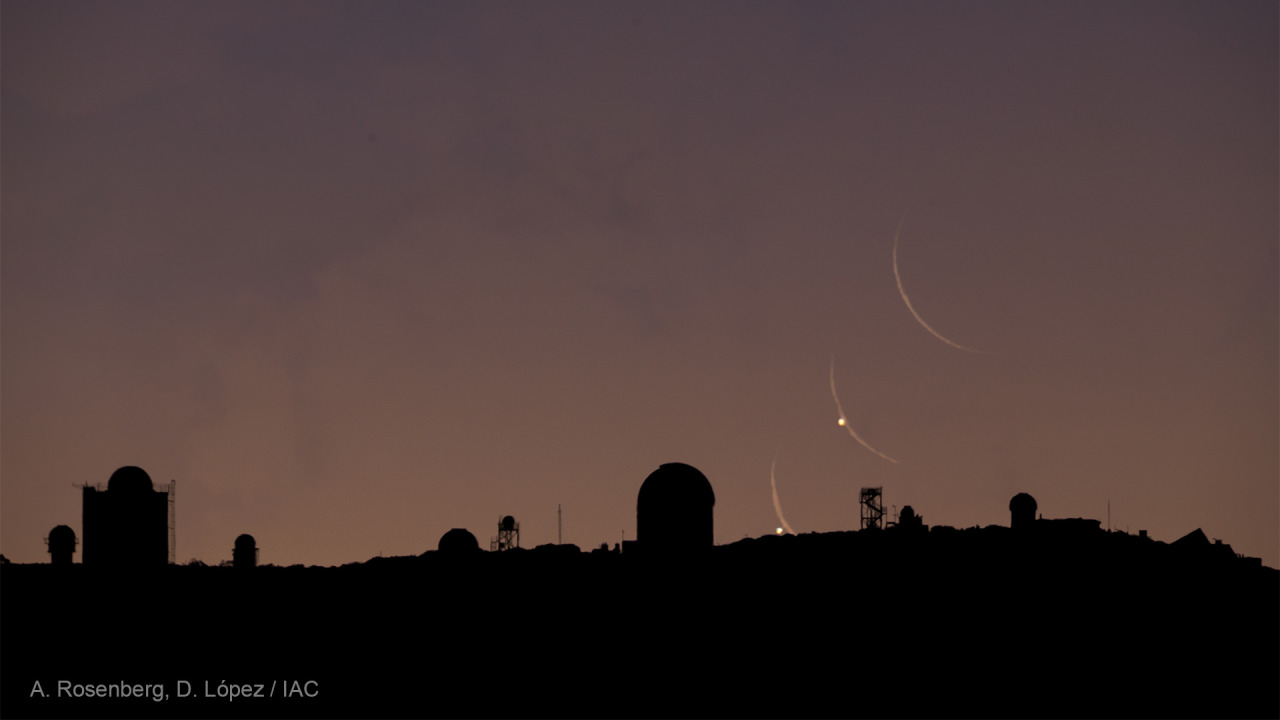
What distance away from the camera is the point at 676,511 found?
48438 mm

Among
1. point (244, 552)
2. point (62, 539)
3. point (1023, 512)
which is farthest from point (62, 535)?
point (1023, 512)

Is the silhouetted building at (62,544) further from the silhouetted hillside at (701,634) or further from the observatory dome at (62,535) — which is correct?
the silhouetted hillside at (701,634)

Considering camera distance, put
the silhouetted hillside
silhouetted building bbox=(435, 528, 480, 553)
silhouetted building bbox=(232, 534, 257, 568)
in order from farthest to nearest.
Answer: silhouetted building bbox=(232, 534, 257, 568) → silhouetted building bbox=(435, 528, 480, 553) → the silhouetted hillside

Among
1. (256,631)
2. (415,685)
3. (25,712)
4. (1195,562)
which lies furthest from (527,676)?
(1195,562)

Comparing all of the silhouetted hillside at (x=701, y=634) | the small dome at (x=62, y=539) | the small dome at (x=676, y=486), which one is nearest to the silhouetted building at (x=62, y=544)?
the small dome at (x=62, y=539)

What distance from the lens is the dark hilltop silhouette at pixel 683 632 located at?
141ft

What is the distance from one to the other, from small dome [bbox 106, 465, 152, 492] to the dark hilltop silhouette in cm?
374

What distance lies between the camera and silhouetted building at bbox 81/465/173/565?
5697 centimetres

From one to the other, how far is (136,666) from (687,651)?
1709 centimetres

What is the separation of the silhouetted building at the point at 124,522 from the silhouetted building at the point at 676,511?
2048 cm

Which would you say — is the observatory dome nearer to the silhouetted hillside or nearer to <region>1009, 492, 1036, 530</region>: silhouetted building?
the silhouetted hillside

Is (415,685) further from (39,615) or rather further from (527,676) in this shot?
(39,615)

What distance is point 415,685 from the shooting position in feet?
146

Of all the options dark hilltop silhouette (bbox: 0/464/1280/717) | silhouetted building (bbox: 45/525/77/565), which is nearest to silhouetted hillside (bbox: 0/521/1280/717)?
dark hilltop silhouette (bbox: 0/464/1280/717)
